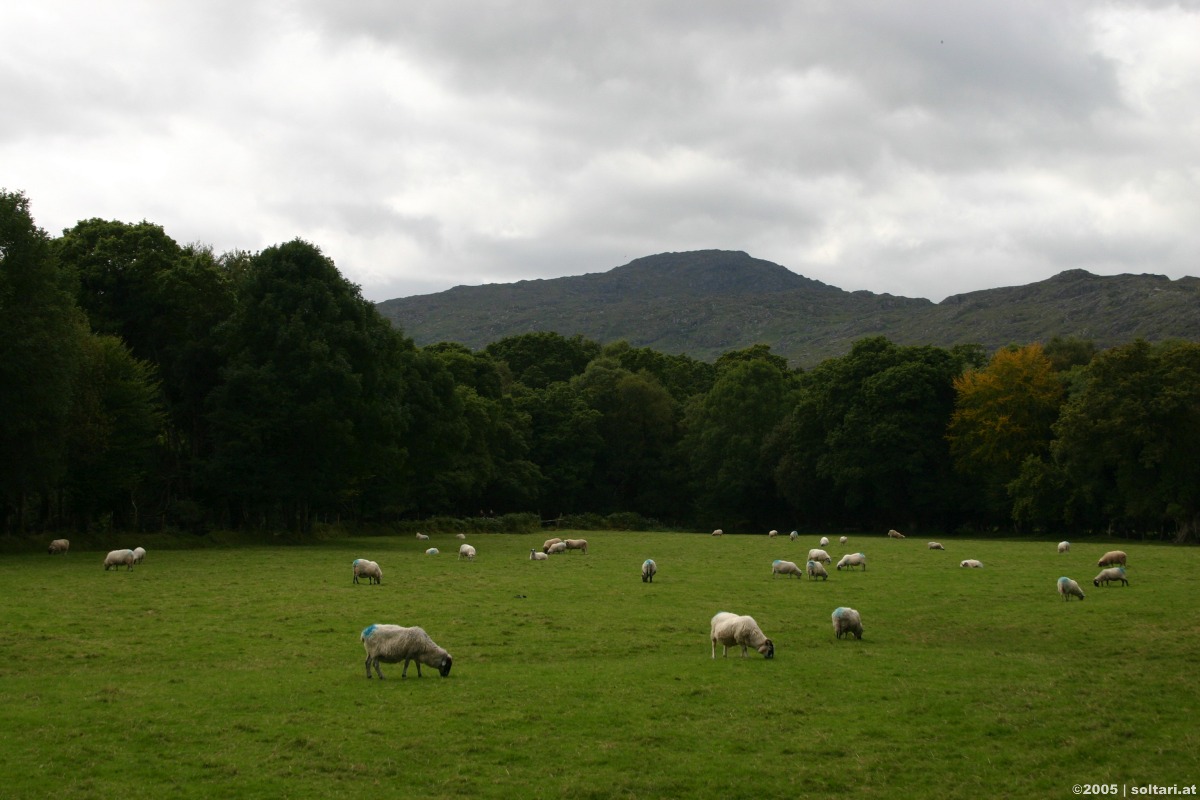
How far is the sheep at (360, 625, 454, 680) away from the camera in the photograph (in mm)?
18328

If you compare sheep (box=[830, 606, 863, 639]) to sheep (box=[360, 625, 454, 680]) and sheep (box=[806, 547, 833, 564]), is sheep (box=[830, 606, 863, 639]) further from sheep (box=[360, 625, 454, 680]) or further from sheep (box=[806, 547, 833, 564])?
sheep (box=[806, 547, 833, 564])

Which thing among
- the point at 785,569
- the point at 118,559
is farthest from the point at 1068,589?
the point at 118,559

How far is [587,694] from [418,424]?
173 ft

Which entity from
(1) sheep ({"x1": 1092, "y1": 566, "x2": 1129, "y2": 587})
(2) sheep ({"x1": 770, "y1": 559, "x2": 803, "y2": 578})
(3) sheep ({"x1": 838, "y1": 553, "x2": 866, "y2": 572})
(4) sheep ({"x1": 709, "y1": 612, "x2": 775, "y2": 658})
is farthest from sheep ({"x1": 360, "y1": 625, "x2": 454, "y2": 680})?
(3) sheep ({"x1": 838, "y1": 553, "x2": 866, "y2": 572})

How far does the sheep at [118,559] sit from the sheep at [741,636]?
25.4m

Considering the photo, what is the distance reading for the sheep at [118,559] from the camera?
1418 inches

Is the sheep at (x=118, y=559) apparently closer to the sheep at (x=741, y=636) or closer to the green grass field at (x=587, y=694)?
Result: the green grass field at (x=587, y=694)

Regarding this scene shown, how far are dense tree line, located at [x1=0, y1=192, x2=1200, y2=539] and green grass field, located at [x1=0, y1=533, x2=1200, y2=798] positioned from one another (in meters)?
17.0

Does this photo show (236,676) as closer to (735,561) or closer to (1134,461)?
(735,561)

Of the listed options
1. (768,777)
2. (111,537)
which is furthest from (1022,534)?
(768,777)

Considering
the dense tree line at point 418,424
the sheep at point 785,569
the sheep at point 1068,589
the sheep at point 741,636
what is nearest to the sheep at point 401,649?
the sheep at point 741,636

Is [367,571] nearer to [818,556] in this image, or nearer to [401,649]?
[401,649]

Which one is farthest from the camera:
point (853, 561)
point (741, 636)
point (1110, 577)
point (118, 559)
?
point (853, 561)

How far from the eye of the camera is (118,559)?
36188mm
